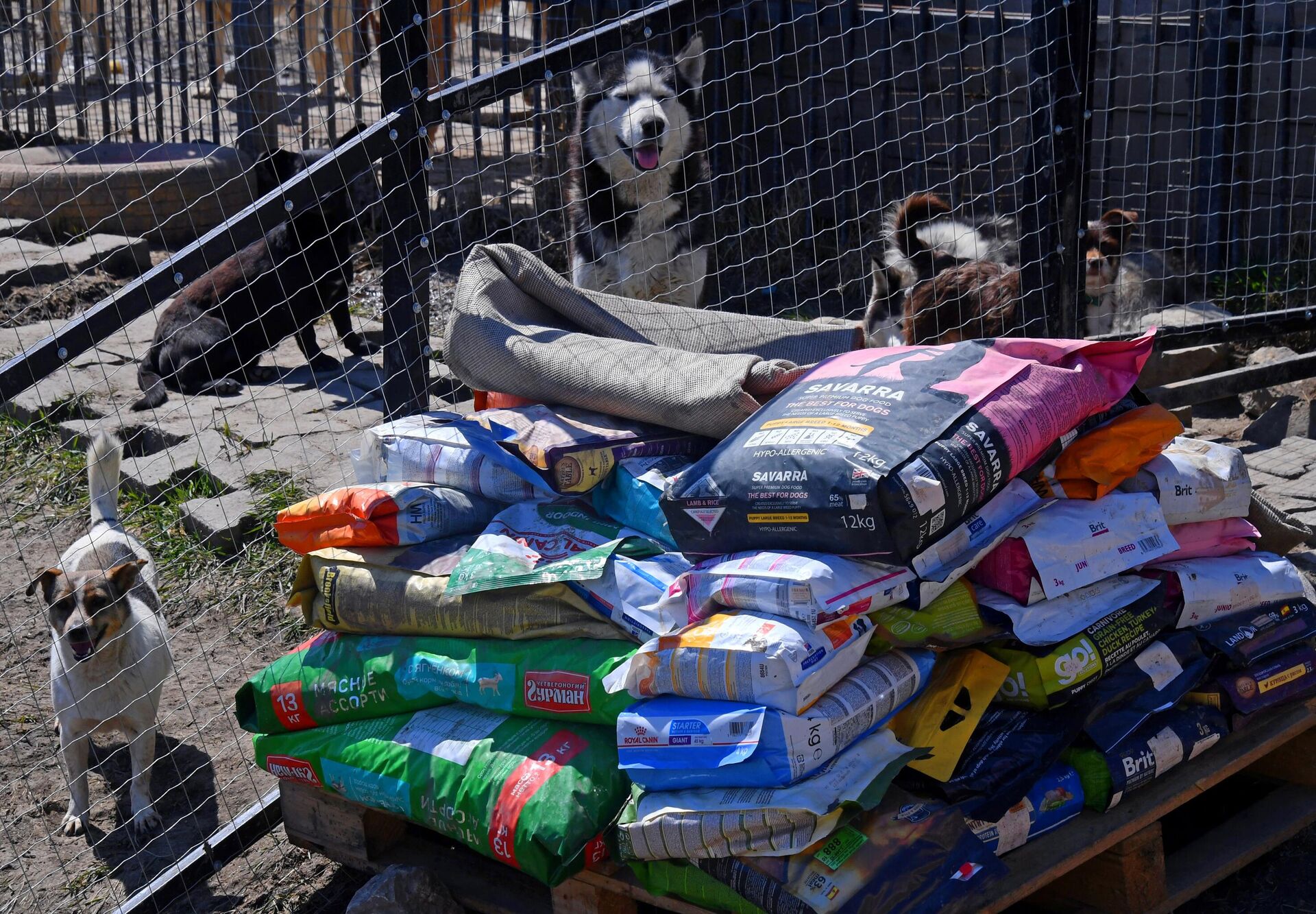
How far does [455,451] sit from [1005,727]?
1283 millimetres

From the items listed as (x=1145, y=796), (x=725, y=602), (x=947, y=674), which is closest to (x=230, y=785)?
(x=725, y=602)

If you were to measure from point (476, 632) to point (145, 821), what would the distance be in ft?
4.25

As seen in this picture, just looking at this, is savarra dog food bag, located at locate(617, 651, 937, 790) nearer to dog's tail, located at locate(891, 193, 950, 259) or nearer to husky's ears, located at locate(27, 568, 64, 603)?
husky's ears, located at locate(27, 568, 64, 603)

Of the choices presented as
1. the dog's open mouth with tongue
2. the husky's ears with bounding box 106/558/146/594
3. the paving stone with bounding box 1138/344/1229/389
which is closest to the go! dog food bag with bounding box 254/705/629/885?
the husky's ears with bounding box 106/558/146/594

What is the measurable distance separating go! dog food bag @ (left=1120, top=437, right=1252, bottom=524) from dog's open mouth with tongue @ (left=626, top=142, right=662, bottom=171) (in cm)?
333

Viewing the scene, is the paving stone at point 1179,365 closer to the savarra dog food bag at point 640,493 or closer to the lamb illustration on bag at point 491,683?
the savarra dog food bag at point 640,493

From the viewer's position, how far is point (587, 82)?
5.48m

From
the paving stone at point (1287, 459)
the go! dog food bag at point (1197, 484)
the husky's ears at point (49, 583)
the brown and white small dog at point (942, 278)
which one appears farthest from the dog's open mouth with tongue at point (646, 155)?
the go! dog food bag at point (1197, 484)

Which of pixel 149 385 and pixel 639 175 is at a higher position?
pixel 639 175

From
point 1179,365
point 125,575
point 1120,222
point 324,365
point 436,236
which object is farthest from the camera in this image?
point 436,236

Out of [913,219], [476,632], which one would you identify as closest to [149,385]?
[913,219]

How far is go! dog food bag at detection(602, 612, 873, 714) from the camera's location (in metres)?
1.90

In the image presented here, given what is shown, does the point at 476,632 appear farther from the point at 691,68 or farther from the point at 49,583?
the point at 691,68

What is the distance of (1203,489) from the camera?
242 centimetres
